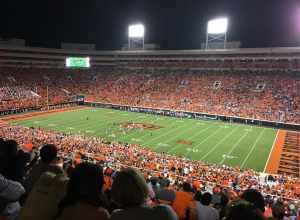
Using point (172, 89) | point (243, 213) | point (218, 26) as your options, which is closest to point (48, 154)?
point (243, 213)

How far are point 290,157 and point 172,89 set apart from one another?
34.1 m

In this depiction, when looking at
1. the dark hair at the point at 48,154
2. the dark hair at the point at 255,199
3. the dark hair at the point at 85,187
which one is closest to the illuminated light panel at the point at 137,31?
the dark hair at the point at 48,154

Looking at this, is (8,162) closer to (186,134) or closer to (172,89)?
(186,134)

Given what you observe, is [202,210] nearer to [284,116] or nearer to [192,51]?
[284,116]

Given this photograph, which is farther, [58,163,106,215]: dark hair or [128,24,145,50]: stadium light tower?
[128,24,145,50]: stadium light tower

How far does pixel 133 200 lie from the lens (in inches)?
103

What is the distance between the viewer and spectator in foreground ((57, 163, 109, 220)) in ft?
8.71

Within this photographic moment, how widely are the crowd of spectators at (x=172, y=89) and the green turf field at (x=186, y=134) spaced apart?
6206mm

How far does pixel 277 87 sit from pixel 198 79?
1556 centimetres

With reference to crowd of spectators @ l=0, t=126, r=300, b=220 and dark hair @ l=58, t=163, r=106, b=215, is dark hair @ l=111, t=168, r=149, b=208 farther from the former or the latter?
dark hair @ l=58, t=163, r=106, b=215

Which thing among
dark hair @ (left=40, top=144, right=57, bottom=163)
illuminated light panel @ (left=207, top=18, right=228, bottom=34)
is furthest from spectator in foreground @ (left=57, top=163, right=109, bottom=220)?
illuminated light panel @ (left=207, top=18, right=228, bottom=34)

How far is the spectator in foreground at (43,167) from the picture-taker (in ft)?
15.9

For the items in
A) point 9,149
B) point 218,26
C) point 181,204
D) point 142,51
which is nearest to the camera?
point 9,149

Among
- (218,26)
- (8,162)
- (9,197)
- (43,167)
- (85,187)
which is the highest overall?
(218,26)
